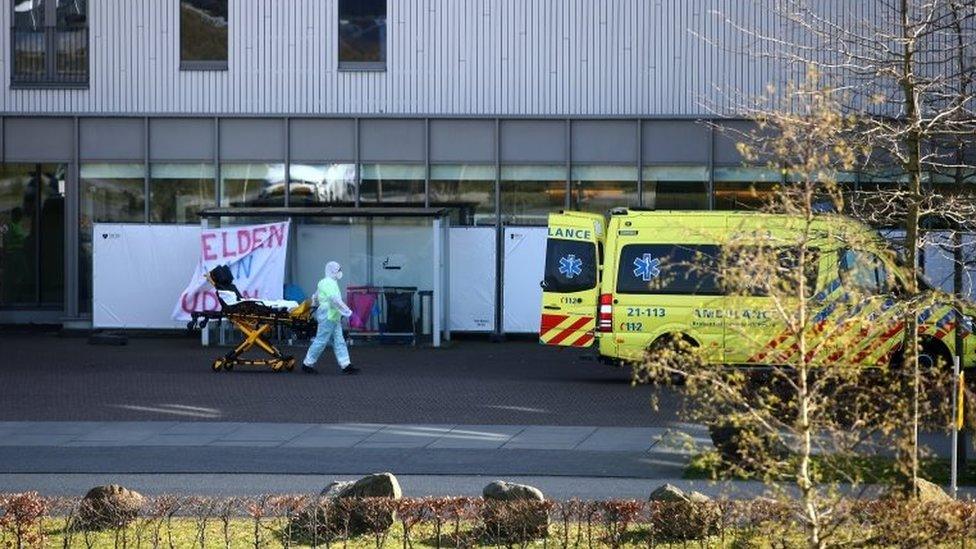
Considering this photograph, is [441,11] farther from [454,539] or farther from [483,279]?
[454,539]

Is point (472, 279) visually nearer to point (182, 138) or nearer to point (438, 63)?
point (438, 63)

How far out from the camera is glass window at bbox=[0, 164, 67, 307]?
3441 centimetres

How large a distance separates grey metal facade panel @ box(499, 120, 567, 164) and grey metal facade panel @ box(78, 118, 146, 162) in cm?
803

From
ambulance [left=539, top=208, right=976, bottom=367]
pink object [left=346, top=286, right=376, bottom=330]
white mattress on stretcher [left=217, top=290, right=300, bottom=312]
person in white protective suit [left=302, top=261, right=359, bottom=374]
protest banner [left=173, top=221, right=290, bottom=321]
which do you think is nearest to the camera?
ambulance [left=539, top=208, right=976, bottom=367]

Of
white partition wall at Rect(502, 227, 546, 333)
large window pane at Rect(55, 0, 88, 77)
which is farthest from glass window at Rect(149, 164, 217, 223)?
white partition wall at Rect(502, 227, 546, 333)

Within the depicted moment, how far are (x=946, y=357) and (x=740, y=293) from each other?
1562 cm

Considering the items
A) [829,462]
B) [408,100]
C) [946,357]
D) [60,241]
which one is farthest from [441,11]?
[829,462]

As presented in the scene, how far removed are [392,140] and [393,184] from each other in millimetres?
975

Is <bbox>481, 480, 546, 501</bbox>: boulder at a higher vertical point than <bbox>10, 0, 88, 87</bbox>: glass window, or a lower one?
lower

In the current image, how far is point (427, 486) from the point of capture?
582 inches

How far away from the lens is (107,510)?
11.9 m

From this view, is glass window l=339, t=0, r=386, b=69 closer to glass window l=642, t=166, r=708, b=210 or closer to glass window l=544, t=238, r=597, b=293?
glass window l=642, t=166, r=708, b=210

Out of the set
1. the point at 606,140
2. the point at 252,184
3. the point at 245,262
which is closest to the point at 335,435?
the point at 245,262

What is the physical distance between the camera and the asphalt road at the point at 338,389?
20172 mm
